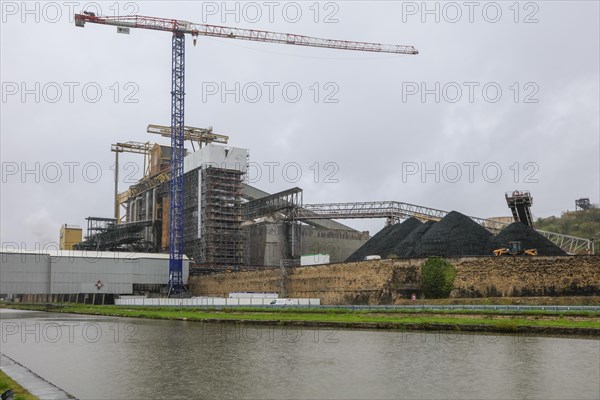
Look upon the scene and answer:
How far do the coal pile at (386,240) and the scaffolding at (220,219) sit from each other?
22.7 metres

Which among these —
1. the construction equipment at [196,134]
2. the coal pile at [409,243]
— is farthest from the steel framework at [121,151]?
the coal pile at [409,243]

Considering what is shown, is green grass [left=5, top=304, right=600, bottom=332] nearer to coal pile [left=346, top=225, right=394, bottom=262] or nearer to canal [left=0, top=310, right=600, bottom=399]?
canal [left=0, top=310, right=600, bottom=399]

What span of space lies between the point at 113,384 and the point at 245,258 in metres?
77.9

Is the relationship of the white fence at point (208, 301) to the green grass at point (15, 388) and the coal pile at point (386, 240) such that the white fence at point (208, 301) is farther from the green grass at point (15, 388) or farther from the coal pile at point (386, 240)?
the green grass at point (15, 388)

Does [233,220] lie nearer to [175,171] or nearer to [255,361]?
[175,171]

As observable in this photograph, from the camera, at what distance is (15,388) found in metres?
15.3

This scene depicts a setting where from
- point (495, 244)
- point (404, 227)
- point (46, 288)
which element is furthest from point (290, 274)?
point (46, 288)

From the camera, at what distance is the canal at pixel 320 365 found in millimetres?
16625

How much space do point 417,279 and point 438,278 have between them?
3.30 m

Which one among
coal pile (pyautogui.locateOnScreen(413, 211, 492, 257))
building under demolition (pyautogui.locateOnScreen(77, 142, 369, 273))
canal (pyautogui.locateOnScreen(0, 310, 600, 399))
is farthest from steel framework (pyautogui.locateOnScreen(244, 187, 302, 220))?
canal (pyautogui.locateOnScreen(0, 310, 600, 399))

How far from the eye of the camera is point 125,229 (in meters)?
99.9

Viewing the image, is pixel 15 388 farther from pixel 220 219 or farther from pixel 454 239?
pixel 220 219

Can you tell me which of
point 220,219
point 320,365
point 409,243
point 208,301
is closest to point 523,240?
point 409,243

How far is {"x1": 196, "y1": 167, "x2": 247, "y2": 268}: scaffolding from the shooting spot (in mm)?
91125
